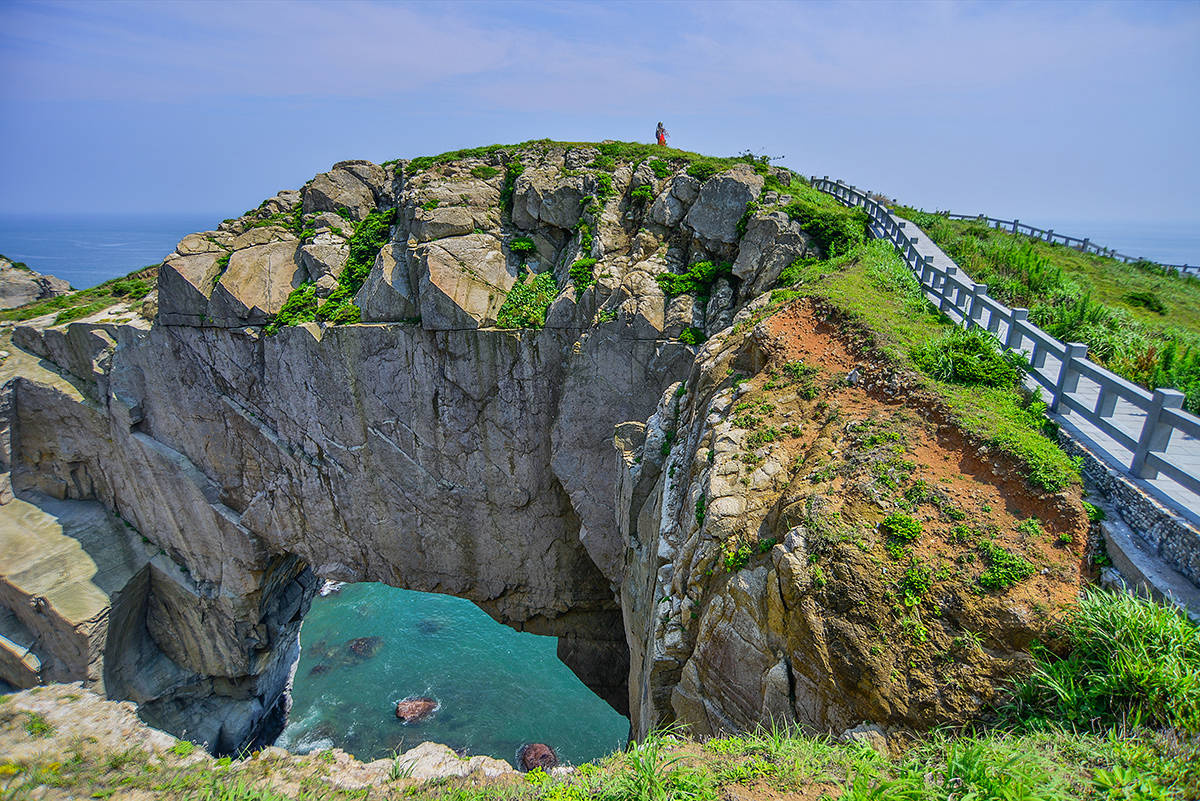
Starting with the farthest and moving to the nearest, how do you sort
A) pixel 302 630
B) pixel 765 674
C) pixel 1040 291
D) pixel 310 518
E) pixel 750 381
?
1. pixel 302 630
2. pixel 310 518
3. pixel 1040 291
4. pixel 750 381
5. pixel 765 674

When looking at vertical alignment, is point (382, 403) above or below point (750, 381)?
below

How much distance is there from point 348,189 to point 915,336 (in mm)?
21990

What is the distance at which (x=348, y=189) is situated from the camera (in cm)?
2359

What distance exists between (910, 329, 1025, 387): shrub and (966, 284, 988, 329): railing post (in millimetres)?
900

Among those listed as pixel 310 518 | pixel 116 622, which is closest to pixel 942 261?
pixel 310 518

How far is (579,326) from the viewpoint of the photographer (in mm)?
18922

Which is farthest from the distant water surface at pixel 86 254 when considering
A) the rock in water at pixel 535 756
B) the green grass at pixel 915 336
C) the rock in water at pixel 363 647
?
the green grass at pixel 915 336

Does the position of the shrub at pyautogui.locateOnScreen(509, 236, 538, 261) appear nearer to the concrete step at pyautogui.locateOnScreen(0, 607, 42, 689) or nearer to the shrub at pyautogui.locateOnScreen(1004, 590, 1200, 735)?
the shrub at pyautogui.locateOnScreen(1004, 590, 1200, 735)

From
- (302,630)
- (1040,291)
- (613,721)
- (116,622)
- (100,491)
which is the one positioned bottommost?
(302,630)

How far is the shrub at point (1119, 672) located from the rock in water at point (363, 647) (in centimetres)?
2708


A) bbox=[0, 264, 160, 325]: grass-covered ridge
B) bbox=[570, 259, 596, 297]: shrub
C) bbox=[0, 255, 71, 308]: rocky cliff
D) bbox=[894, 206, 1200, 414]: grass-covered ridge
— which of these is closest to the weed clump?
bbox=[570, 259, 596, 297]: shrub

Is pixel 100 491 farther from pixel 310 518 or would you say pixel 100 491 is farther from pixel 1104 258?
pixel 1104 258

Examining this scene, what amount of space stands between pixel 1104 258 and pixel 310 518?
32.4 m

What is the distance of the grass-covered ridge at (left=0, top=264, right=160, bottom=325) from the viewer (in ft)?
76.5
